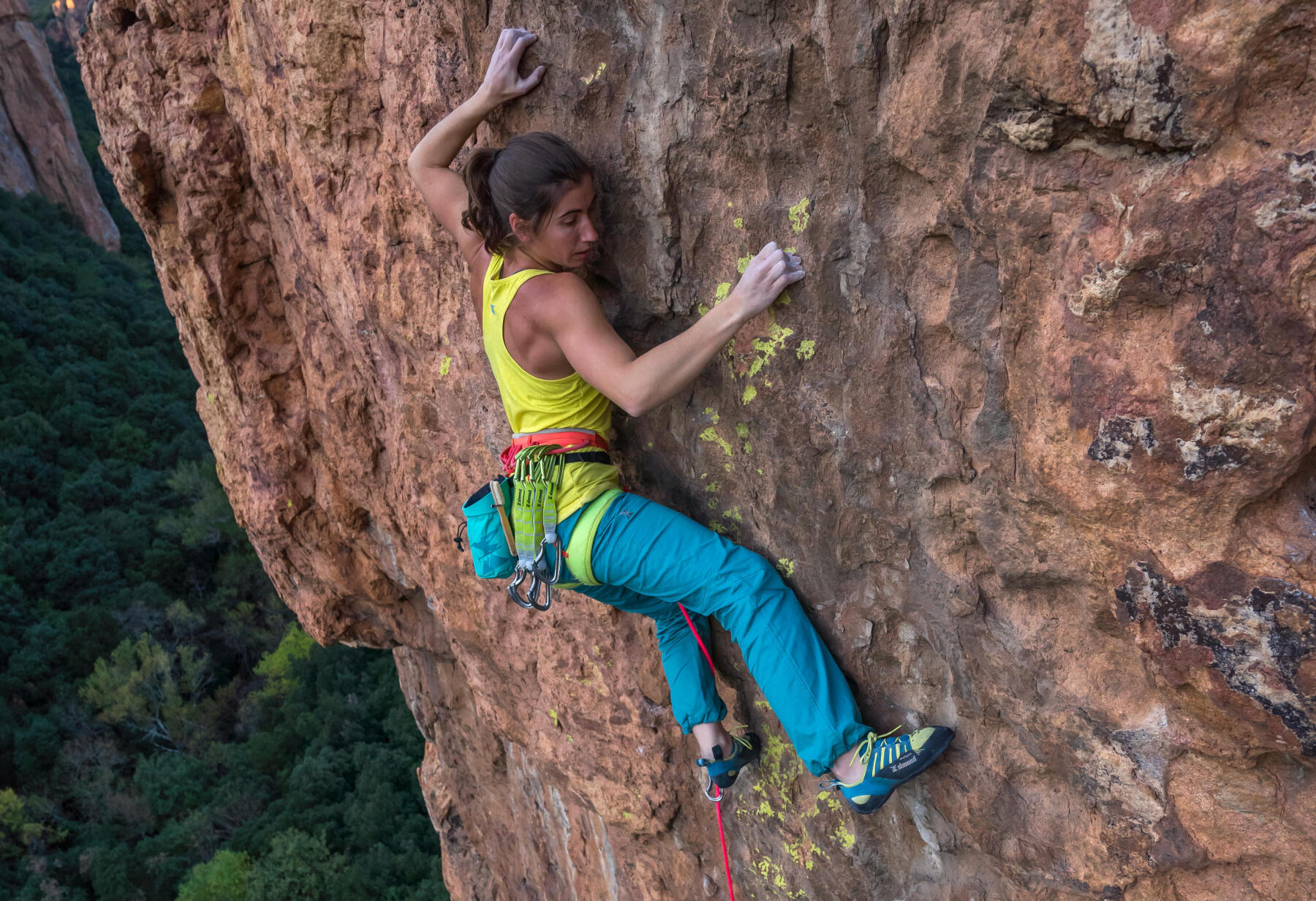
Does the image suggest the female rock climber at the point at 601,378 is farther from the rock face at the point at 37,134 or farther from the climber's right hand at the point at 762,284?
the rock face at the point at 37,134

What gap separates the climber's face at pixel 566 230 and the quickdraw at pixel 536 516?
0.59 meters

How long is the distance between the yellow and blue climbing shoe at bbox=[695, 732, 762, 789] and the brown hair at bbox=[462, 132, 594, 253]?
6.06 ft

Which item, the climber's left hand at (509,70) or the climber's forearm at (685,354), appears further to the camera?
the climber's left hand at (509,70)

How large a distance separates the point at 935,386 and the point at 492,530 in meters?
1.45

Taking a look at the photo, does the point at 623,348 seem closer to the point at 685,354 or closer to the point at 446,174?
the point at 685,354

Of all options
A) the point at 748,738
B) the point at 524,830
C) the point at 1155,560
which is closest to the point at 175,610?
the point at 524,830

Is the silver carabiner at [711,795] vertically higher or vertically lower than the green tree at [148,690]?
higher

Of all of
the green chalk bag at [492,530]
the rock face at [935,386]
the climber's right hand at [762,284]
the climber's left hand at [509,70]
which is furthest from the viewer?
the green chalk bag at [492,530]

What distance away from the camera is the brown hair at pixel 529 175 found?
8.09 feet

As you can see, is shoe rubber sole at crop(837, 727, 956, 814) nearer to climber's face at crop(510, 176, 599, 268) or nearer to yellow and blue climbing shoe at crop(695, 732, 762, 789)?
yellow and blue climbing shoe at crop(695, 732, 762, 789)

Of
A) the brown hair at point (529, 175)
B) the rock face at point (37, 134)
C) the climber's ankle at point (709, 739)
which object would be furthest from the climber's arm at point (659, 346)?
the rock face at point (37, 134)

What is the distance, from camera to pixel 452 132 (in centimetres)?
286

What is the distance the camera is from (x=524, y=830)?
5531mm

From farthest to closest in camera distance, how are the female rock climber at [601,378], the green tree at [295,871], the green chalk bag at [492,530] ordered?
the green tree at [295,871] < the green chalk bag at [492,530] < the female rock climber at [601,378]
